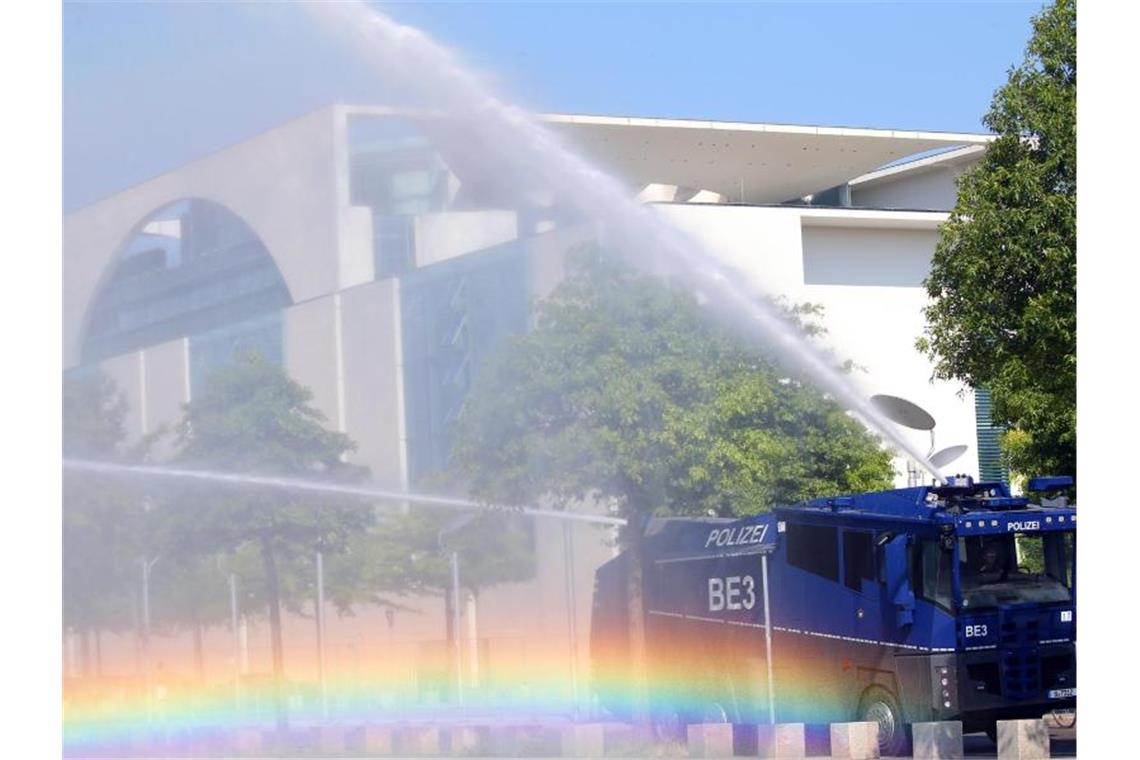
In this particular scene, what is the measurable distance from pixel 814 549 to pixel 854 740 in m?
2.25

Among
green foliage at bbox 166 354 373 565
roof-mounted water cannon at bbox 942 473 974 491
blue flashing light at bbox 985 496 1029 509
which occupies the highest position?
green foliage at bbox 166 354 373 565

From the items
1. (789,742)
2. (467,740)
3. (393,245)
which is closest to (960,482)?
(789,742)

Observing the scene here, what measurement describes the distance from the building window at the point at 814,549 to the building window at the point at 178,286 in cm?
881

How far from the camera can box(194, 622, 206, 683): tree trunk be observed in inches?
912

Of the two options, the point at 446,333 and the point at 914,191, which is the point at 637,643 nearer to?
the point at 446,333

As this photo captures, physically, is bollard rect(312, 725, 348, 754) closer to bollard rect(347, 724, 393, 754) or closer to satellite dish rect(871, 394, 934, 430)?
bollard rect(347, 724, 393, 754)

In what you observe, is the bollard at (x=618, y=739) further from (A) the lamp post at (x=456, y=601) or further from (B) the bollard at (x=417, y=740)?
(A) the lamp post at (x=456, y=601)

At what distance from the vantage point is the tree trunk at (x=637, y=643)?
22.3 m

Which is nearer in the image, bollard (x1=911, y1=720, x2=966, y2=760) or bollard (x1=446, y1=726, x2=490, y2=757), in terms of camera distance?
bollard (x1=911, y1=720, x2=966, y2=760)

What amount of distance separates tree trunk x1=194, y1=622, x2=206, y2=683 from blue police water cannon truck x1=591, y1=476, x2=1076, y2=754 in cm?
708

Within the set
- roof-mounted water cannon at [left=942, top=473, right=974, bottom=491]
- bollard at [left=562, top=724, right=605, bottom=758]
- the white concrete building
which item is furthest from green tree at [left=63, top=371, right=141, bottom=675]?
roof-mounted water cannon at [left=942, top=473, right=974, bottom=491]

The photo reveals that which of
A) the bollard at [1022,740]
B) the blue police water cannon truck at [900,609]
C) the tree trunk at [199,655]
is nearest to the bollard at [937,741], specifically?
the bollard at [1022,740]
